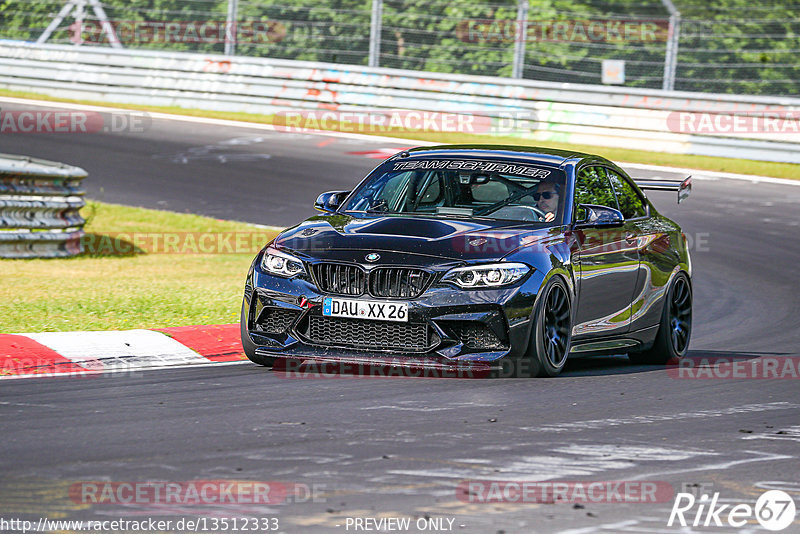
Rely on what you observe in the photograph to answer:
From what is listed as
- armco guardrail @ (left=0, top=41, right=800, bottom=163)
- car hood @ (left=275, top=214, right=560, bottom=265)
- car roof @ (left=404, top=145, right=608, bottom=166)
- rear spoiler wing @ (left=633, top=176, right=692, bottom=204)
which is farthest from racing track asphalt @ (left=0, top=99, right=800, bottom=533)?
armco guardrail @ (left=0, top=41, right=800, bottom=163)

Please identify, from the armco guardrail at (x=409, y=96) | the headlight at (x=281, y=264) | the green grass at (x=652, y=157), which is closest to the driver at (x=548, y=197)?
the headlight at (x=281, y=264)

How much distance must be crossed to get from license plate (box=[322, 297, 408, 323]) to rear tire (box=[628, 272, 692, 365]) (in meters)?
2.81

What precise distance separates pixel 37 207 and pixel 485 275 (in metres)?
7.90

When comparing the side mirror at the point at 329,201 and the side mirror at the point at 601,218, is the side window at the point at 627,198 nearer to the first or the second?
the side mirror at the point at 601,218

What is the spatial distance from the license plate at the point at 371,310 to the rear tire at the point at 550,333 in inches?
32.3

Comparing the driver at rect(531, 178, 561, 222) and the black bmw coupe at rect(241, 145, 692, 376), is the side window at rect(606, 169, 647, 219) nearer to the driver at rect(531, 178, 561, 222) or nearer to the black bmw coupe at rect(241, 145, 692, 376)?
the black bmw coupe at rect(241, 145, 692, 376)

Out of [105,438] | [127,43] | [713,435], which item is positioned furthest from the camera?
[127,43]

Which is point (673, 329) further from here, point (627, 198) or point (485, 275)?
point (485, 275)

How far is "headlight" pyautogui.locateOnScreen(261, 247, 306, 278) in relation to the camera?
881 centimetres

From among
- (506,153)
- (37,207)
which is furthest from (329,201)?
(37,207)

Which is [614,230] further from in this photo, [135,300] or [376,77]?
[376,77]

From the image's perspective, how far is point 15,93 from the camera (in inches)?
1142

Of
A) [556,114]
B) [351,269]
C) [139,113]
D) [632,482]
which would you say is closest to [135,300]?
[351,269]

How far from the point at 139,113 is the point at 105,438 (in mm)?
21587
